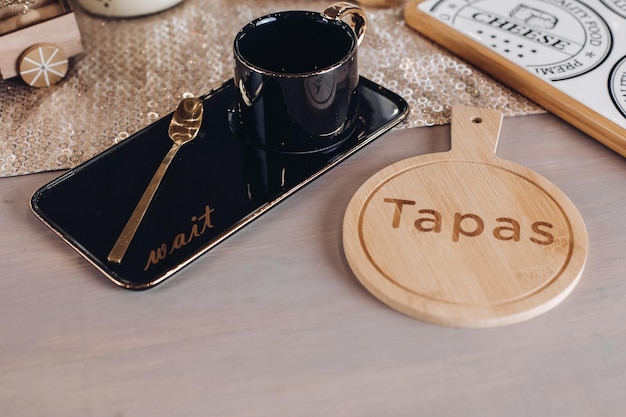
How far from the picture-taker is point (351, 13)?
2.28 ft

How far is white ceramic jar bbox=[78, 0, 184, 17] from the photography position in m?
0.89

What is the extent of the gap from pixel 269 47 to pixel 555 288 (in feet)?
1.21

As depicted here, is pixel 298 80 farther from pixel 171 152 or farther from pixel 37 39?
pixel 37 39

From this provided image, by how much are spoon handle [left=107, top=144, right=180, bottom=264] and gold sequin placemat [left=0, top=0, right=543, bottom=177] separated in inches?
3.5

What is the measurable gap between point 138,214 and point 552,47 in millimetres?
522

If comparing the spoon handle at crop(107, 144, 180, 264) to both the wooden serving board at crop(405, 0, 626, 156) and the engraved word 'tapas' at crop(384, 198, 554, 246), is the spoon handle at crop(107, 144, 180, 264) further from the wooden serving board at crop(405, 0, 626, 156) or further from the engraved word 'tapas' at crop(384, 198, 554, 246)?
the wooden serving board at crop(405, 0, 626, 156)

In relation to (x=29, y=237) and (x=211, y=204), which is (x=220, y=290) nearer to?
(x=211, y=204)

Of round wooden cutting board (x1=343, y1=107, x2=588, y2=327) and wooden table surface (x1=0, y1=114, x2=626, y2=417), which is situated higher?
round wooden cutting board (x1=343, y1=107, x2=588, y2=327)

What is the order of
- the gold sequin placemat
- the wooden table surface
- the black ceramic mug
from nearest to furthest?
the wooden table surface
the black ceramic mug
the gold sequin placemat

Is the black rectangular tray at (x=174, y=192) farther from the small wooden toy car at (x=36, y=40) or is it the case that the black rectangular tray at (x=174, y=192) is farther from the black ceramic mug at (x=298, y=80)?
the small wooden toy car at (x=36, y=40)

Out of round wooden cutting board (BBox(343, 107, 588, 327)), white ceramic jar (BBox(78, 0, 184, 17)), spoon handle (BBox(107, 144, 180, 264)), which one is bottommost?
round wooden cutting board (BBox(343, 107, 588, 327))

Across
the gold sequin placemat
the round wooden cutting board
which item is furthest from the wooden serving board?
the round wooden cutting board

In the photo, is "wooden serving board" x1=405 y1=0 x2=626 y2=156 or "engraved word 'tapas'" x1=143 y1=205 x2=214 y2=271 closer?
"engraved word 'tapas'" x1=143 y1=205 x2=214 y2=271

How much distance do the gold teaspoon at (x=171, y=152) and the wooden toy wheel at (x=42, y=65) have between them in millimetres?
173
